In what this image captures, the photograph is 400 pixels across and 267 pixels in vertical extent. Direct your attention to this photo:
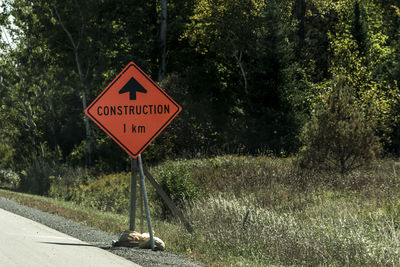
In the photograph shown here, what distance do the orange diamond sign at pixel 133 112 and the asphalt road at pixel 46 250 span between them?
1970 mm

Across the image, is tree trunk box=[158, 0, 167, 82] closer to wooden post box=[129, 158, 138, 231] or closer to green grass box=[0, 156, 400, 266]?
green grass box=[0, 156, 400, 266]

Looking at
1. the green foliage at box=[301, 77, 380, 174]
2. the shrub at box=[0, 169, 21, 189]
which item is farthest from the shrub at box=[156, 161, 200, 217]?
the shrub at box=[0, 169, 21, 189]

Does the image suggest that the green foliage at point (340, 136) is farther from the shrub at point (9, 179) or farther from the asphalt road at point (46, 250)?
the shrub at point (9, 179)

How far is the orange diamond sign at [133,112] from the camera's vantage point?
1028cm

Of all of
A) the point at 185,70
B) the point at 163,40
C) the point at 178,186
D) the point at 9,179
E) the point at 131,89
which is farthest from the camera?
the point at 185,70

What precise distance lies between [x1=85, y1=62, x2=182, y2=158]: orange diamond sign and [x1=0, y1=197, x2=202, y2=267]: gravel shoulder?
1771mm

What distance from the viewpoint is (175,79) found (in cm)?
3272

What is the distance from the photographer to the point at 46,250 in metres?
9.41

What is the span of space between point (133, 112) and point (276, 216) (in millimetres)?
3520

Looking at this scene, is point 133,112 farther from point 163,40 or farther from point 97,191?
point 163,40

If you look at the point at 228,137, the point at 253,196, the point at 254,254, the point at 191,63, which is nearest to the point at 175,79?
the point at 228,137

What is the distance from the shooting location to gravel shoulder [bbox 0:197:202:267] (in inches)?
346

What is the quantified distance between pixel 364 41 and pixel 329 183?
2519cm

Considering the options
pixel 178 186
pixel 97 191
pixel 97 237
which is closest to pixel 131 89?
pixel 97 237
